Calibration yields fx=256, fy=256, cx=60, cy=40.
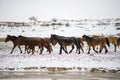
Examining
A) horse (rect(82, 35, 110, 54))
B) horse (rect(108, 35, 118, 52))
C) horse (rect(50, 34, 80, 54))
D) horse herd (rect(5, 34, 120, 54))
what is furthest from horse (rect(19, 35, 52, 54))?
horse (rect(108, 35, 118, 52))

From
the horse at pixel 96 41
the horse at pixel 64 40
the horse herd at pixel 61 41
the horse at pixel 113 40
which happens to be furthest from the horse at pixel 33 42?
the horse at pixel 113 40

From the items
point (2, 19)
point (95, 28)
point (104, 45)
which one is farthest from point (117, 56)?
point (2, 19)

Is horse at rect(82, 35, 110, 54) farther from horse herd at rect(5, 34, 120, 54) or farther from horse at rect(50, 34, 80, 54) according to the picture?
horse at rect(50, 34, 80, 54)

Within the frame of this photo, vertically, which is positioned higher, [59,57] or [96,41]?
[96,41]

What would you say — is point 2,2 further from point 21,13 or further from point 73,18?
point 73,18

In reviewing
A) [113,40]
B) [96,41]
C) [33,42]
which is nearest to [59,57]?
[33,42]

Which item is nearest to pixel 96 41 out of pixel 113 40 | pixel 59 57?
pixel 113 40

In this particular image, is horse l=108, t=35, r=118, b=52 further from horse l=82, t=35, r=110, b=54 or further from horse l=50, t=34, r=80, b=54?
horse l=50, t=34, r=80, b=54

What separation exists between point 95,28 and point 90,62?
66 centimetres

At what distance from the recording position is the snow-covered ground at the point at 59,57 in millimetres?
4855

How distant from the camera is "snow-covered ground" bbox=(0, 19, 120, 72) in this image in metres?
4.86

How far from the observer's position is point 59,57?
16.1 ft

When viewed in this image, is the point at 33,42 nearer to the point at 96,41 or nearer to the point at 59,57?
the point at 59,57

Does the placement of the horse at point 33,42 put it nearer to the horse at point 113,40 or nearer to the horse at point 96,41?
the horse at point 96,41
